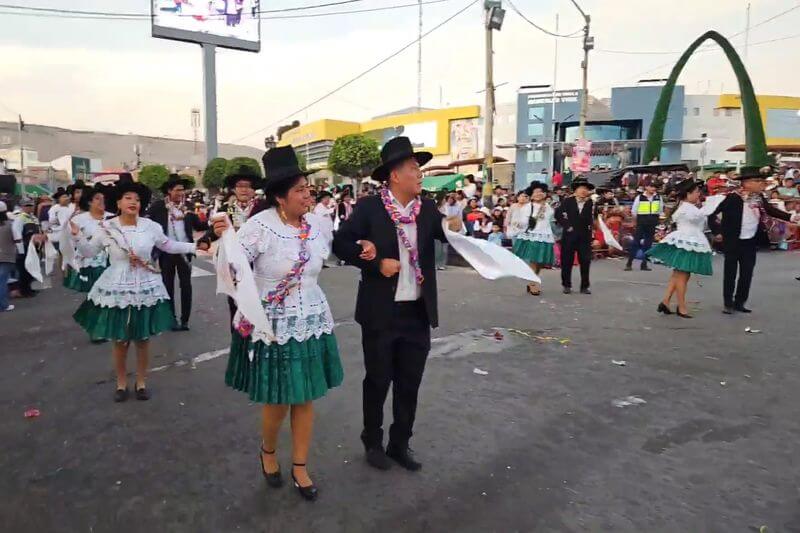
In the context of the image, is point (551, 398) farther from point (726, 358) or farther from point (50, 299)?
point (50, 299)

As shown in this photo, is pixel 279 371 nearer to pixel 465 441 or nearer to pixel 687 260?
pixel 465 441

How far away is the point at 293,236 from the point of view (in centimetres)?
328

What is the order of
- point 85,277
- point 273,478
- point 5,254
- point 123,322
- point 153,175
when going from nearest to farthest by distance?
1. point 273,478
2. point 123,322
3. point 85,277
4. point 5,254
5. point 153,175

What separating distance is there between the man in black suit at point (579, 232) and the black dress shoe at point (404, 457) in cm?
696

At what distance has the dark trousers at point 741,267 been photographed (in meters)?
8.30

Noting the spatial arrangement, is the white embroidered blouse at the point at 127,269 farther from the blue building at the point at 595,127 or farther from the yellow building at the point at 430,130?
the yellow building at the point at 430,130

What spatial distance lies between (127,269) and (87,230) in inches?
62.3

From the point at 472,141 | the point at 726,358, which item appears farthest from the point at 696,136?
the point at 726,358

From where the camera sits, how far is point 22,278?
34.4 ft

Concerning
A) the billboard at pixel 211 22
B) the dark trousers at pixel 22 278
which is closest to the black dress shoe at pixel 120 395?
the dark trousers at pixel 22 278

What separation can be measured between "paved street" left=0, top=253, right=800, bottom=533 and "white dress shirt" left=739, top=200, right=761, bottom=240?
63.0 inches

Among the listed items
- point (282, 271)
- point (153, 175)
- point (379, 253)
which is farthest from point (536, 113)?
point (282, 271)

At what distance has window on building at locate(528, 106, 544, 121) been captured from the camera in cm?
5781

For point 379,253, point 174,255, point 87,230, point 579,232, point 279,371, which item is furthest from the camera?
point 579,232
